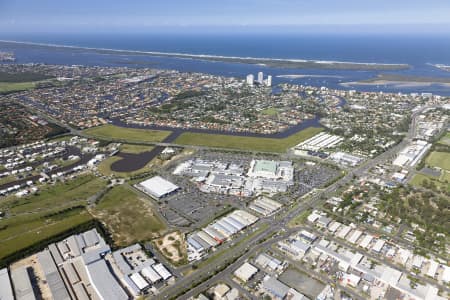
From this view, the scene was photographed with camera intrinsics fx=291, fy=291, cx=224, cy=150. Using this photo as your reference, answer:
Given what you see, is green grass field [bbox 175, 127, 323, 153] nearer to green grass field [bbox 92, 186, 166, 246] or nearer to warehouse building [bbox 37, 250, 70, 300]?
green grass field [bbox 92, 186, 166, 246]

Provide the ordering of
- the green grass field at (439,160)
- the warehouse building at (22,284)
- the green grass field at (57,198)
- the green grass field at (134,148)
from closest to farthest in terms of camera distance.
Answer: the warehouse building at (22,284)
the green grass field at (57,198)
the green grass field at (439,160)
the green grass field at (134,148)

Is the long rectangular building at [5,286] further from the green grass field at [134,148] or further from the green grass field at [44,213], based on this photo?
the green grass field at [134,148]

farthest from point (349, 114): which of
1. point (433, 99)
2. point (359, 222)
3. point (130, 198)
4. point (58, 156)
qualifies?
point (58, 156)

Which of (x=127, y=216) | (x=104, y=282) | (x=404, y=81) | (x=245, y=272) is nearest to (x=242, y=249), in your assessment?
(x=245, y=272)

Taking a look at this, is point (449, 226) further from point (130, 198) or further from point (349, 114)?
point (349, 114)

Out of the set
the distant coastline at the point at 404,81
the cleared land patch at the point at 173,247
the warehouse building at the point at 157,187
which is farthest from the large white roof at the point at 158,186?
the distant coastline at the point at 404,81
